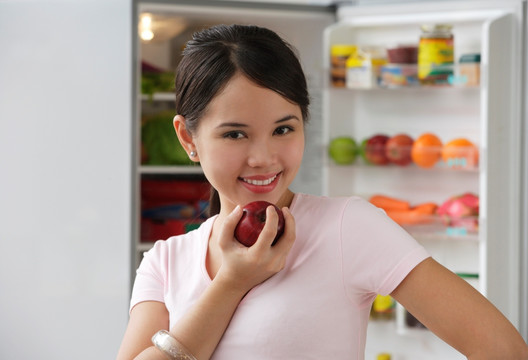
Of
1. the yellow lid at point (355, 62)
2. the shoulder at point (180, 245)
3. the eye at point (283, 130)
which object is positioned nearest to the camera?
the eye at point (283, 130)

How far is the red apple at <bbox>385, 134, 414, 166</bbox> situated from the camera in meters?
2.54

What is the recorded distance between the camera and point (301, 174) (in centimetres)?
287

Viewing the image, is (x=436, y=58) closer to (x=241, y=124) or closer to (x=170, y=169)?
(x=170, y=169)

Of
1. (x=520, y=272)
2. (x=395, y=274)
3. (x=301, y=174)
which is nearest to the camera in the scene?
(x=395, y=274)

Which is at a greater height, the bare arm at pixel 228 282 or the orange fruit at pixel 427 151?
the orange fruit at pixel 427 151

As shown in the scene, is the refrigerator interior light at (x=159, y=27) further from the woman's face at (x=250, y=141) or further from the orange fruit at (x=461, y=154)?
the woman's face at (x=250, y=141)

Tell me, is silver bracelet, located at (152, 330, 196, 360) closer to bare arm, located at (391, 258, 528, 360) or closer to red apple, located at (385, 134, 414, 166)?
bare arm, located at (391, 258, 528, 360)

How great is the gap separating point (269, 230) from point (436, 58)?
188cm
